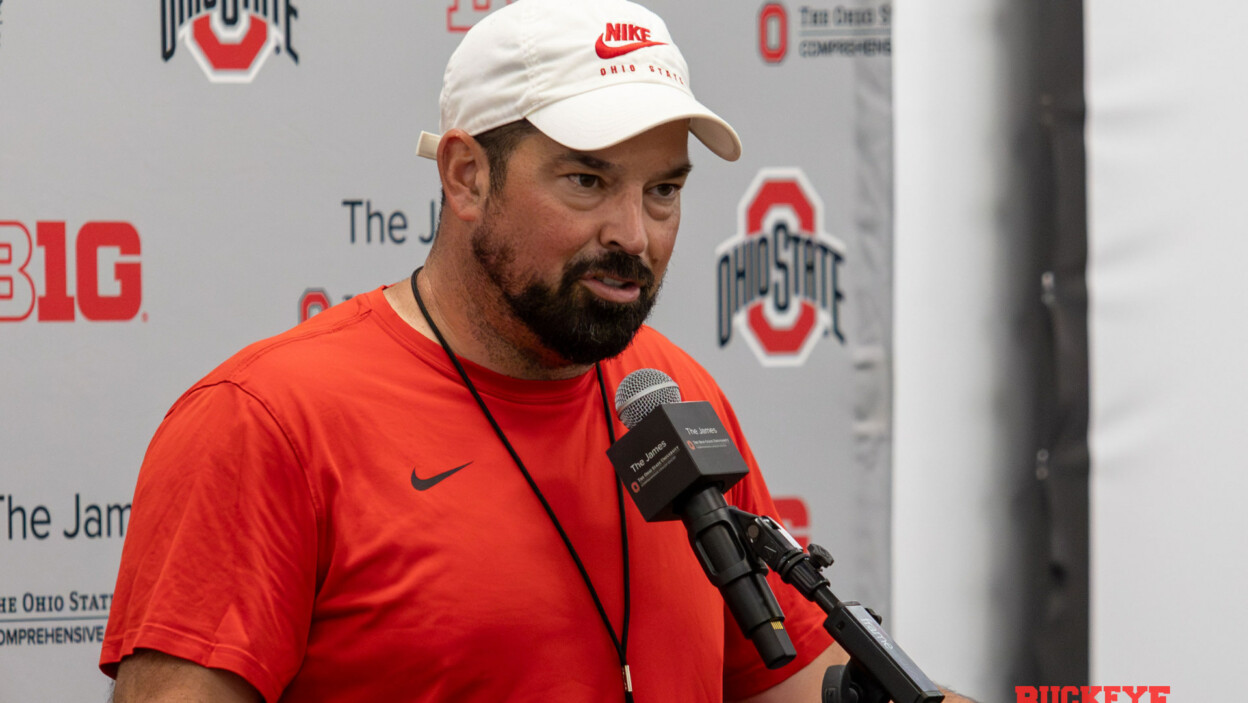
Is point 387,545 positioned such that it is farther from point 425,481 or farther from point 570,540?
point 570,540

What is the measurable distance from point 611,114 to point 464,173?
20 cm

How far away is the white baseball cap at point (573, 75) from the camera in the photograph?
113cm

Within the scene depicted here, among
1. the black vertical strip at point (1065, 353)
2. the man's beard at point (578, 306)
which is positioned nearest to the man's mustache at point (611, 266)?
the man's beard at point (578, 306)

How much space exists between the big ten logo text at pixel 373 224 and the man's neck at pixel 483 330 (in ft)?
2.21

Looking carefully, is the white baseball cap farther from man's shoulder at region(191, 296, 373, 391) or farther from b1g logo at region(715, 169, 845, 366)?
b1g logo at region(715, 169, 845, 366)

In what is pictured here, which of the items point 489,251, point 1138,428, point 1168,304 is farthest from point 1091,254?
point 489,251

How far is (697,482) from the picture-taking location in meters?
0.92

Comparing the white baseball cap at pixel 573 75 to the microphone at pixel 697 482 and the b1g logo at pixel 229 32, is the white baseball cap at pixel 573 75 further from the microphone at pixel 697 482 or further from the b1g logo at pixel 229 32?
the b1g logo at pixel 229 32

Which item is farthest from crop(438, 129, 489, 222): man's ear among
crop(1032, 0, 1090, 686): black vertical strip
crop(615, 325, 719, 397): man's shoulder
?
crop(1032, 0, 1090, 686): black vertical strip

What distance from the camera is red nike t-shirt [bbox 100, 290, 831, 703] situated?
102 cm

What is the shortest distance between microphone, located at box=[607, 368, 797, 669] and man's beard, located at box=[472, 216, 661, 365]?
0.32 feet

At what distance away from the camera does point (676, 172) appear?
1.20 meters

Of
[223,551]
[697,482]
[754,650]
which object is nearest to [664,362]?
[754,650]

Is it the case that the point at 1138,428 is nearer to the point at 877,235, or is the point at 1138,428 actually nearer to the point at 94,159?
the point at 877,235
